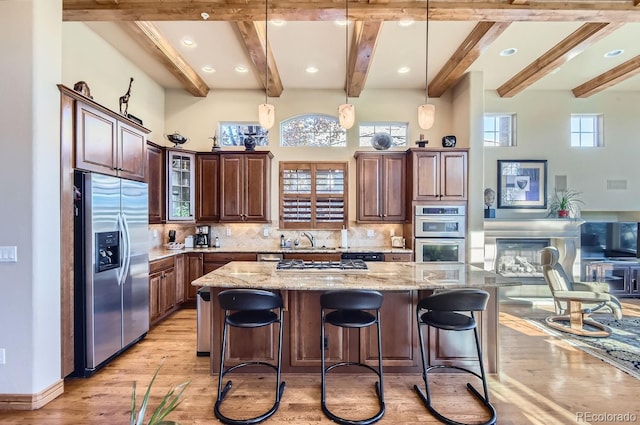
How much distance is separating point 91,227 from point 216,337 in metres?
1.48

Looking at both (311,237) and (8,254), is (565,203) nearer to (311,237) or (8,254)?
(311,237)

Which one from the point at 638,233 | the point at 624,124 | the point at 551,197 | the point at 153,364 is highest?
the point at 624,124

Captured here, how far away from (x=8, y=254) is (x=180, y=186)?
2701mm

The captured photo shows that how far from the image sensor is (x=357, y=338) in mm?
2795

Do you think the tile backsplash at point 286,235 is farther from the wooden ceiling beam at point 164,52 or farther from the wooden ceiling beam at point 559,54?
the wooden ceiling beam at point 559,54

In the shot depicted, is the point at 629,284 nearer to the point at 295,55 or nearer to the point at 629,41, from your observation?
the point at 629,41

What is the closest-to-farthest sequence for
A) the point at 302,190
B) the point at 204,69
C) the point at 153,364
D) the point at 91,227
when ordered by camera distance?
the point at 91,227
the point at 153,364
the point at 204,69
the point at 302,190

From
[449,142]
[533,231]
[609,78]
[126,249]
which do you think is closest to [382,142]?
[449,142]

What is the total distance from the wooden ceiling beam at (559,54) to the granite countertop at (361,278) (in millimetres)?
3160

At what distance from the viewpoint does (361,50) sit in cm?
387

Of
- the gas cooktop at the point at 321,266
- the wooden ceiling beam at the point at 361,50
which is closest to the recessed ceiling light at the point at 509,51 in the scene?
the wooden ceiling beam at the point at 361,50

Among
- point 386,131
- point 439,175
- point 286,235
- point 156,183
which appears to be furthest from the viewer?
point 386,131

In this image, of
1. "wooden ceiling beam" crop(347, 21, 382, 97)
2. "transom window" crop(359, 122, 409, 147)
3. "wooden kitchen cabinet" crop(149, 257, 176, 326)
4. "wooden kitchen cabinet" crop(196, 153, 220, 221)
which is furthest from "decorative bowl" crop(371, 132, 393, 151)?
"wooden kitchen cabinet" crop(149, 257, 176, 326)

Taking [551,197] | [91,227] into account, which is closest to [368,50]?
[91,227]
